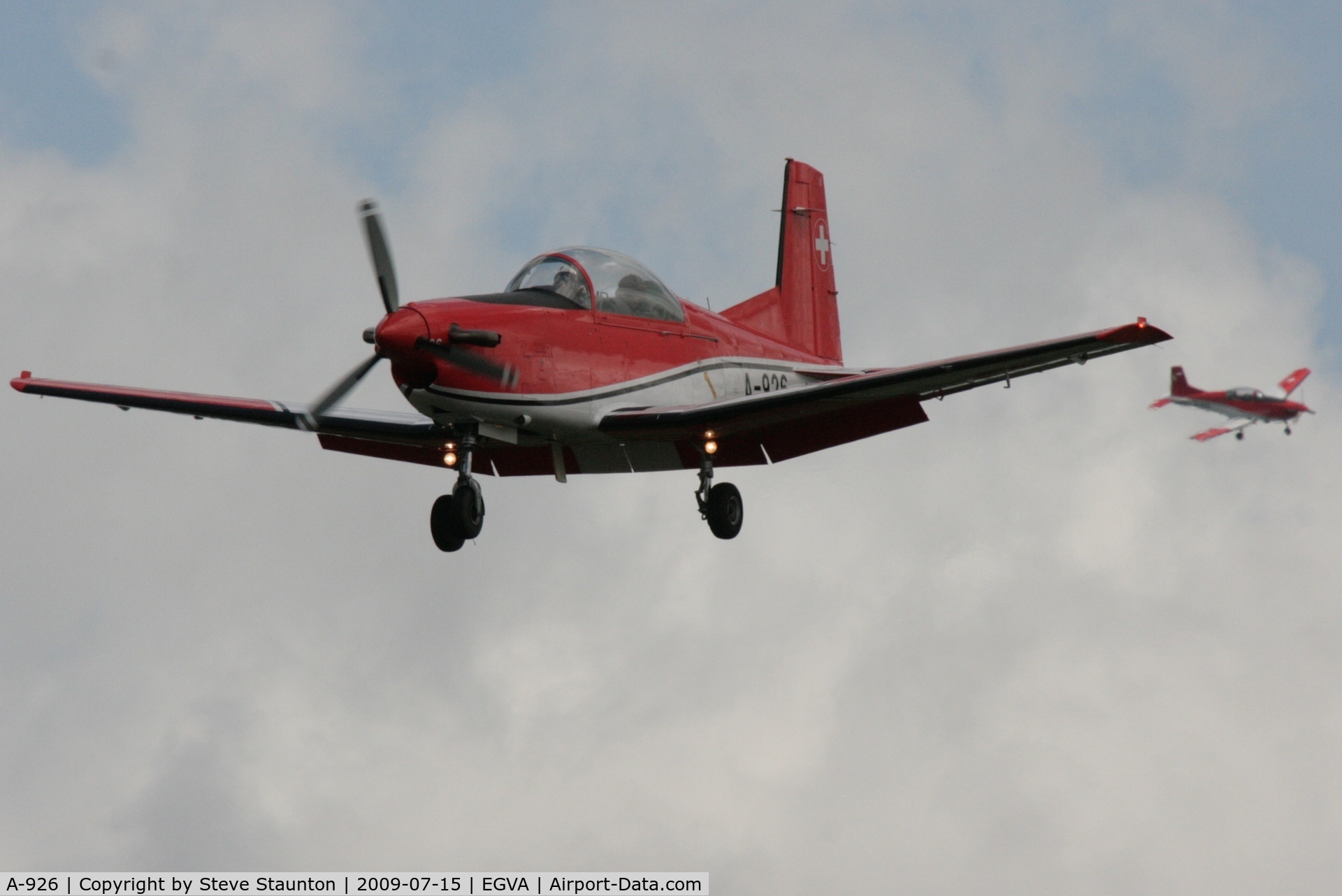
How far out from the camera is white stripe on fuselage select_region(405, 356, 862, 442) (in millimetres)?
17531

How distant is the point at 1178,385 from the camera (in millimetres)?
60875

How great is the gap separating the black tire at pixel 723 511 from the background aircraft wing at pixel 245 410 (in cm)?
350

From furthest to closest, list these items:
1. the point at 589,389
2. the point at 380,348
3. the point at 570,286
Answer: the point at 570,286
the point at 589,389
the point at 380,348

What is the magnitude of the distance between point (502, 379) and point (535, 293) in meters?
1.40

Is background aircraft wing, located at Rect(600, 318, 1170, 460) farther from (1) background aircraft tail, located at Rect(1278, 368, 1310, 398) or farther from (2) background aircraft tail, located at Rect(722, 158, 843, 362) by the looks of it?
(1) background aircraft tail, located at Rect(1278, 368, 1310, 398)

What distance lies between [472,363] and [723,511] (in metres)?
Result: 4.32

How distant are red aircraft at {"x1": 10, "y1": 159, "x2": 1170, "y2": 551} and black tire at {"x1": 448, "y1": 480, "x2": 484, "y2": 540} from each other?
0.02 metres

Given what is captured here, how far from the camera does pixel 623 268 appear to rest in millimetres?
19422

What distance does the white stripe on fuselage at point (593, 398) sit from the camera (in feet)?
57.5

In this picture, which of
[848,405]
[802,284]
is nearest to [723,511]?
[848,405]

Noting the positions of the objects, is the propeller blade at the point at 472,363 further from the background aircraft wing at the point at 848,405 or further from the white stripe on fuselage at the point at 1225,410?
the white stripe on fuselage at the point at 1225,410

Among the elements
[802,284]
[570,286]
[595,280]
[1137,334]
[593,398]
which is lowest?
[1137,334]

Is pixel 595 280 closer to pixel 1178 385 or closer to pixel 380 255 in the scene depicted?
pixel 380 255

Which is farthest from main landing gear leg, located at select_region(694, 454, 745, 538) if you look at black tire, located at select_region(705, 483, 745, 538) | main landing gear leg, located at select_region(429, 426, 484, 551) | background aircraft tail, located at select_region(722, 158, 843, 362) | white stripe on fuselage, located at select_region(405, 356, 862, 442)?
background aircraft tail, located at select_region(722, 158, 843, 362)
